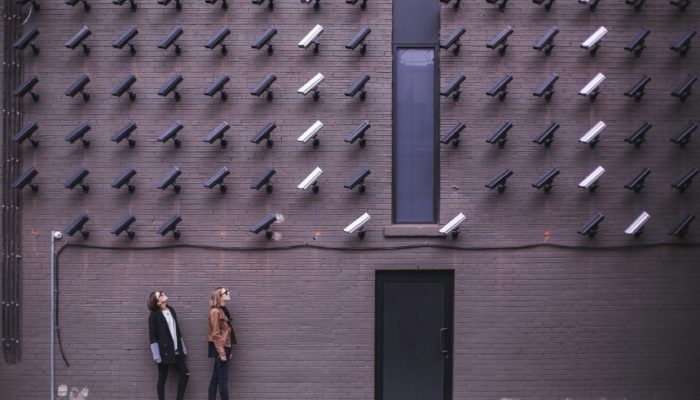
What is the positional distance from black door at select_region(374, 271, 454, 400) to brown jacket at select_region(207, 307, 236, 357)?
78.5 inches

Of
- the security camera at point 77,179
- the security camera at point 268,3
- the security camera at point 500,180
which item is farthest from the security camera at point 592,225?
the security camera at point 77,179

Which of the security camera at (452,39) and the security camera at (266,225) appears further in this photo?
the security camera at (452,39)

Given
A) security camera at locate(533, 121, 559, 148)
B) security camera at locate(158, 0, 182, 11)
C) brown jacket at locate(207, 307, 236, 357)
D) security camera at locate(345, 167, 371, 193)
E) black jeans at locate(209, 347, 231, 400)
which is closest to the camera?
brown jacket at locate(207, 307, 236, 357)

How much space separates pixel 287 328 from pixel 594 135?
484 cm

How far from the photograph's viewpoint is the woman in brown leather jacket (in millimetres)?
10180

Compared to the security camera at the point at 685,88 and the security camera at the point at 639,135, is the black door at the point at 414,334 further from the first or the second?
the security camera at the point at 685,88

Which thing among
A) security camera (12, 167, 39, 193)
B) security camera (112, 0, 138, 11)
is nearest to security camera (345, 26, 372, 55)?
security camera (112, 0, 138, 11)

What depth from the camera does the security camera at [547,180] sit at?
10555mm

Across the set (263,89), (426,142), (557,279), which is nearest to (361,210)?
(426,142)

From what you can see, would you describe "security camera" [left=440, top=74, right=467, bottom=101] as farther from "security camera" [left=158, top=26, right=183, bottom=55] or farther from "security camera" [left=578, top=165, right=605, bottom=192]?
"security camera" [left=158, top=26, right=183, bottom=55]

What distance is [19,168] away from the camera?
10.8 metres

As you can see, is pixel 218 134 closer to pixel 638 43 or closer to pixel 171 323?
pixel 171 323

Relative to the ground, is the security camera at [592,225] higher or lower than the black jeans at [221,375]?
higher

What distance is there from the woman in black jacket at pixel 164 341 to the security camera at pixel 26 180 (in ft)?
7.46
